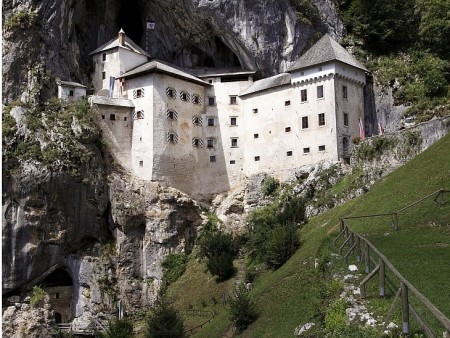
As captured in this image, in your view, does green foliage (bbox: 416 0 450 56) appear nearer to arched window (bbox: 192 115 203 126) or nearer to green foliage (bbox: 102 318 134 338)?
arched window (bbox: 192 115 203 126)

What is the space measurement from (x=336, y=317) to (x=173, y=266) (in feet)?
117

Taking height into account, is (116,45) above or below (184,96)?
above

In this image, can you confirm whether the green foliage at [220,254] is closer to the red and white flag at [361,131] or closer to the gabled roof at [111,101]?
the red and white flag at [361,131]

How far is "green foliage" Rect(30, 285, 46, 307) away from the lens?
1966 inches

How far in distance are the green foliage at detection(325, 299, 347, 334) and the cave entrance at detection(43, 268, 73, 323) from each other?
39109 millimetres

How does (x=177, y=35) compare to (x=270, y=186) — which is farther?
(x=177, y=35)

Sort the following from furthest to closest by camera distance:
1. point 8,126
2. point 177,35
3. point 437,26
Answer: point 177,35 → point 437,26 → point 8,126

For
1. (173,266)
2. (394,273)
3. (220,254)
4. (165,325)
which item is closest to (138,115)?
(173,266)

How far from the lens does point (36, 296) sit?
50344mm

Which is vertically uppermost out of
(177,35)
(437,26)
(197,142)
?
(177,35)

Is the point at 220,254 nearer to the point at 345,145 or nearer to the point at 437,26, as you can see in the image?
the point at 345,145

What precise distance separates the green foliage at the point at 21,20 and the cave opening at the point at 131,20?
12343 millimetres

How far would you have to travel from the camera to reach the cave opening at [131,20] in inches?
2579

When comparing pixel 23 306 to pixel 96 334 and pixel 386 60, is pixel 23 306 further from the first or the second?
pixel 386 60
